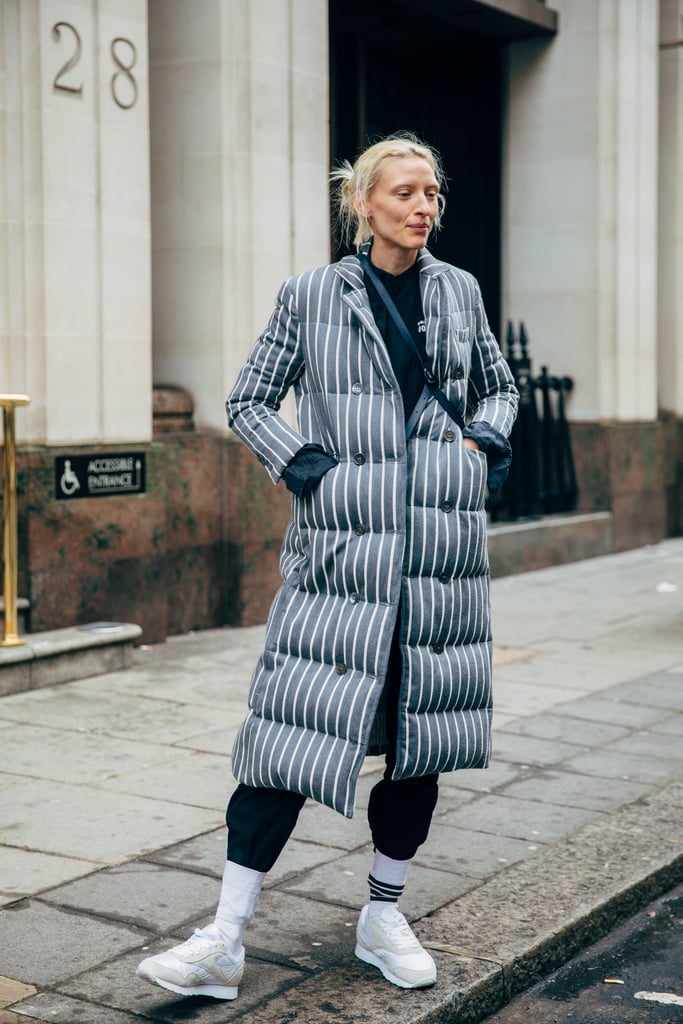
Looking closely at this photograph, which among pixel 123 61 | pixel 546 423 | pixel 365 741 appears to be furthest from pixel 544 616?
pixel 365 741

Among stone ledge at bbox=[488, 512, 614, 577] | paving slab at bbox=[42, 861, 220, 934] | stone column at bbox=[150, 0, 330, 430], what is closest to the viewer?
paving slab at bbox=[42, 861, 220, 934]

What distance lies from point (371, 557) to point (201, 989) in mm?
1083

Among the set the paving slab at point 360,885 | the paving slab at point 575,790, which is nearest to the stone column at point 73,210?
the paving slab at point 575,790

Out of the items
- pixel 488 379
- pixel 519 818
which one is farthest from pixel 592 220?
pixel 488 379

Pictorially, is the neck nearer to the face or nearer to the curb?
A: the face

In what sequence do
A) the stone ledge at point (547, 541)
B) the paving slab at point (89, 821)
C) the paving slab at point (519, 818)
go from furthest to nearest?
the stone ledge at point (547, 541), the paving slab at point (519, 818), the paving slab at point (89, 821)

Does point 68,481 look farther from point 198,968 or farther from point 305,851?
point 198,968

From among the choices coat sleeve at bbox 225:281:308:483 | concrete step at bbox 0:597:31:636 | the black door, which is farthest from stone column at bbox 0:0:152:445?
the black door

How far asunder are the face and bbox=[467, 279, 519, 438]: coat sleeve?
26cm

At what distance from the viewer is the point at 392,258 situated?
350cm

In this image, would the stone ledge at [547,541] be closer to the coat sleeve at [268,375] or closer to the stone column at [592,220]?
the stone column at [592,220]

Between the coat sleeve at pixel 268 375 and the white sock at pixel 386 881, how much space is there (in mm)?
1002

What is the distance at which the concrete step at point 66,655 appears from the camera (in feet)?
21.6

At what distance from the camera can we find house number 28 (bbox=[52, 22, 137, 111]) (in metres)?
7.16
